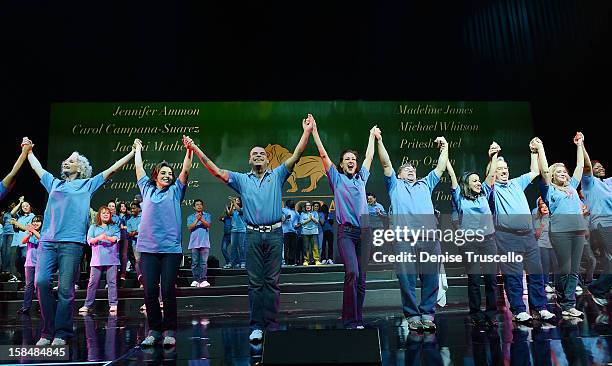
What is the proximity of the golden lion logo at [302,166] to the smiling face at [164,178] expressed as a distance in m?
5.66

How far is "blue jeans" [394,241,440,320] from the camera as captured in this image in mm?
4520

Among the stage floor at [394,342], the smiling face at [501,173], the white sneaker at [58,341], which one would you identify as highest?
the smiling face at [501,173]

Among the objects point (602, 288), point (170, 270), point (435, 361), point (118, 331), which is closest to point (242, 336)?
point (170, 270)

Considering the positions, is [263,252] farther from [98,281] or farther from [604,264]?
[604,264]

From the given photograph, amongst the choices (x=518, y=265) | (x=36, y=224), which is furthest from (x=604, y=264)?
(x=36, y=224)

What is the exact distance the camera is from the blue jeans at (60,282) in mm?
4082

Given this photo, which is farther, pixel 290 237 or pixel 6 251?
pixel 290 237

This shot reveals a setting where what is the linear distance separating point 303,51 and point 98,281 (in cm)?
412

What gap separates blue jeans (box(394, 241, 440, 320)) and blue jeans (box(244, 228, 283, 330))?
45.2 inches

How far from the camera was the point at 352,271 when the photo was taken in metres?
4.29

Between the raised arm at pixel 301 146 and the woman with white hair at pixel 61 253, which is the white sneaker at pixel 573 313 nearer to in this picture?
the raised arm at pixel 301 146

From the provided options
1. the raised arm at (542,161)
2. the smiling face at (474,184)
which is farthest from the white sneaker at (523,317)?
the raised arm at (542,161)

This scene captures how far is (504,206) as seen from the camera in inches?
191

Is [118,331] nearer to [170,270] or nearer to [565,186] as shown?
[170,270]
